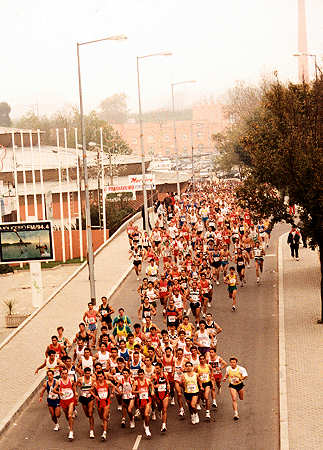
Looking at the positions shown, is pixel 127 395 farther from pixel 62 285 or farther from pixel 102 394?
pixel 62 285

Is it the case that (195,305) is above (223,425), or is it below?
above

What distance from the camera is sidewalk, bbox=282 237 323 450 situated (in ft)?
47.7

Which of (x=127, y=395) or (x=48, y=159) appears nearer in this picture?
(x=127, y=395)

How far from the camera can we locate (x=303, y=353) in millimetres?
19750

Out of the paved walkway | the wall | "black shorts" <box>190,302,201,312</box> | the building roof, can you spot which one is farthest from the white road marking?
the building roof

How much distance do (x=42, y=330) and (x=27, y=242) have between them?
18.4 ft

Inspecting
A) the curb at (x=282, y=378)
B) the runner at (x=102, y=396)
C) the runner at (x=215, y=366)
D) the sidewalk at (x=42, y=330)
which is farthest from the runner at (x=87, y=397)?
the curb at (x=282, y=378)

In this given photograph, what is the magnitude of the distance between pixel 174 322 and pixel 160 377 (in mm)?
5533

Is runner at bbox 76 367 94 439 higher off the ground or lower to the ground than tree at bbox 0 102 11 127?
lower

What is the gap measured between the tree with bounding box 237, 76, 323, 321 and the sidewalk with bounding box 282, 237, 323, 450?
237cm

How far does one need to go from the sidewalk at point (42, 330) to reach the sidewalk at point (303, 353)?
575 centimetres

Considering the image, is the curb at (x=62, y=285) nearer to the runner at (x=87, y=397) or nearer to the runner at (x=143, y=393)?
the runner at (x=87, y=397)

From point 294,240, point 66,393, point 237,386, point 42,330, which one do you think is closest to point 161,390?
point 237,386

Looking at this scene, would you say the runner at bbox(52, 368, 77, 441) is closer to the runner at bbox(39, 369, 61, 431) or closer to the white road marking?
the runner at bbox(39, 369, 61, 431)
